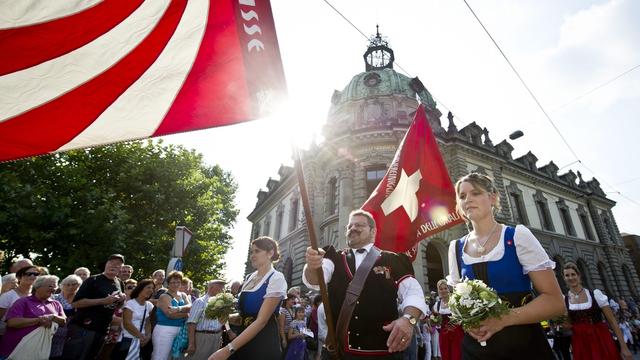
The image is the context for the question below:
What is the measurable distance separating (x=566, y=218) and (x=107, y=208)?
30151mm

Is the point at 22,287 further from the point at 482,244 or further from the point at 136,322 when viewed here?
the point at 482,244

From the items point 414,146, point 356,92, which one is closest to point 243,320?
point 414,146

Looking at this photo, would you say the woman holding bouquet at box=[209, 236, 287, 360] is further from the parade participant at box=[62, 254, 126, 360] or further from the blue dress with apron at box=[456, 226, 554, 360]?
the parade participant at box=[62, 254, 126, 360]

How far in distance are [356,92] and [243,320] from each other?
69.6 ft

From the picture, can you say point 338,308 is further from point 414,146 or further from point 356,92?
point 356,92

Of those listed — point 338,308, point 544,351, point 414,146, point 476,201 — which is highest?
point 414,146

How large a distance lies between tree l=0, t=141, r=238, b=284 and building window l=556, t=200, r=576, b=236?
82.5 feet

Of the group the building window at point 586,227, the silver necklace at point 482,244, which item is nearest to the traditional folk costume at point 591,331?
the silver necklace at point 482,244

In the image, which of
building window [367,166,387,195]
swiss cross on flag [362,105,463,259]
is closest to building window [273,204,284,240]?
building window [367,166,387,195]

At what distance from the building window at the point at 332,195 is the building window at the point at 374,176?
2.10 m

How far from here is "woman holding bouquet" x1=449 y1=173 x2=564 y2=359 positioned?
1814 mm

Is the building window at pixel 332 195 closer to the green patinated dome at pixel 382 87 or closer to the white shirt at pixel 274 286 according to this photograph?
the green patinated dome at pixel 382 87

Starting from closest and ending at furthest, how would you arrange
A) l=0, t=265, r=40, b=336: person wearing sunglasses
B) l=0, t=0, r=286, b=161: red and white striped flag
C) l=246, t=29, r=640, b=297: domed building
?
l=0, t=0, r=286, b=161: red and white striped flag
l=0, t=265, r=40, b=336: person wearing sunglasses
l=246, t=29, r=640, b=297: domed building

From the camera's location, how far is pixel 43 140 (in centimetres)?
255
